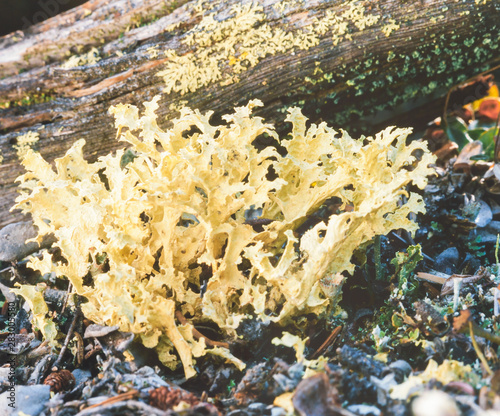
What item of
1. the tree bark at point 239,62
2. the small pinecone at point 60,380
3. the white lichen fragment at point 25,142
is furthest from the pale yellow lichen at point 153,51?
the small pinecone at point 60,380

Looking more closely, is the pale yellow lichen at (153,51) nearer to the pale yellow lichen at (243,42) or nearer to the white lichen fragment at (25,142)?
the pale yellow lichen at (243,42)

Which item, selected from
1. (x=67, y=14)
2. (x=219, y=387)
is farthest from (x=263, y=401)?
(x=67, y=14)

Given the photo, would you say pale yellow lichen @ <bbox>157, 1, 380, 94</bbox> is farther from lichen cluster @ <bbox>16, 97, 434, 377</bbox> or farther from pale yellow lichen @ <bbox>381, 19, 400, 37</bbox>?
lichen cluster @ <bbox>16, 97, 434, 377</bbox>

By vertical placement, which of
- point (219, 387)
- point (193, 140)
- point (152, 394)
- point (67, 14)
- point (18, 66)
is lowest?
point (219, 387)

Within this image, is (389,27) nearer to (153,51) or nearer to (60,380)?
(153,51)

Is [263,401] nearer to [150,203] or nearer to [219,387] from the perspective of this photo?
[219,387]

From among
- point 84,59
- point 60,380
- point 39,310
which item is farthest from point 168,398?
point 84,59

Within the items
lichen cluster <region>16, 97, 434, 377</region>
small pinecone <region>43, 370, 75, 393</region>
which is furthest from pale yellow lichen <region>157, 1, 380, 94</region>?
small pinecone <region>43, 370, 75, 393</region>
